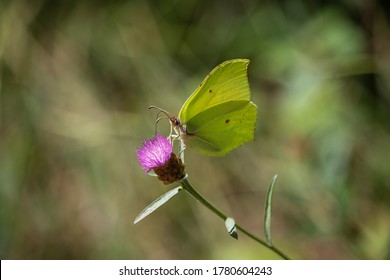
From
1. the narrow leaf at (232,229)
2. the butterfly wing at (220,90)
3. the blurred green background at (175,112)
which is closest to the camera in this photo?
the narrow leaf at (232,229)

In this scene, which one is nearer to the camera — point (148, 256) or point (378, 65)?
point (378, 65)

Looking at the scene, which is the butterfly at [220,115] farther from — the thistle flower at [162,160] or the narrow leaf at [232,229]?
the narrow leaf at [232,229]

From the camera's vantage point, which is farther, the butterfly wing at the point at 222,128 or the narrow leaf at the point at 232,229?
the butterfly wing at the point at 222,128

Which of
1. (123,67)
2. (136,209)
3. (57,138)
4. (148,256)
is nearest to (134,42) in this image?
(123,67)

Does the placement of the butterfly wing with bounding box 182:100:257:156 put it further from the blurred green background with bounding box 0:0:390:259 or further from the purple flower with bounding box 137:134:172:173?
the blurred green background with bounding box 0:0:390:259

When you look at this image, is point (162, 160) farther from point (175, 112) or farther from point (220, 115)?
point (175, 112)

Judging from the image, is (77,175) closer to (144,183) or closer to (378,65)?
(144,183)

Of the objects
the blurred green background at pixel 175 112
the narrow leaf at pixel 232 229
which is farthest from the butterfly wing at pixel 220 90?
the blurred green background at pixel 175 112

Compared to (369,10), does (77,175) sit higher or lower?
lower
